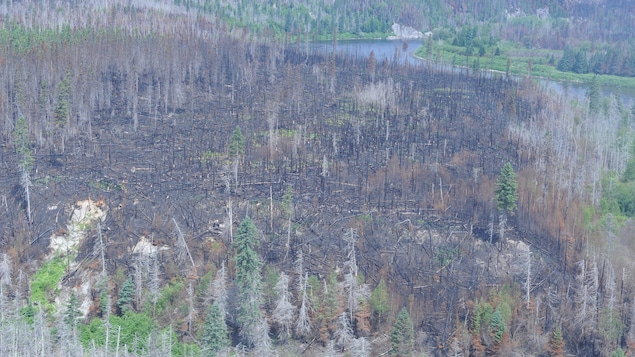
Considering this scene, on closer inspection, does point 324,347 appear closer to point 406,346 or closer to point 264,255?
point 406,346

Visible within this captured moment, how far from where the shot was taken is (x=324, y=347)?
55.1 metres

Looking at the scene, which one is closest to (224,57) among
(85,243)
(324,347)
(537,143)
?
(537,143)

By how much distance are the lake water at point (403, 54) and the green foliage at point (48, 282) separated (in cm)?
6949

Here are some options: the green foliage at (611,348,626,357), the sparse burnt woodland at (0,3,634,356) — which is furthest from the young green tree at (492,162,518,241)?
the green foliage at (611,348,626,357)

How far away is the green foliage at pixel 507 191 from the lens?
65.2 m

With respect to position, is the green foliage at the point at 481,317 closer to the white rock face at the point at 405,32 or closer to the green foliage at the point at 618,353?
the green foliage at the point at 618,353

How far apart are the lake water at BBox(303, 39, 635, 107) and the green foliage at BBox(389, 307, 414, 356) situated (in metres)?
67.4

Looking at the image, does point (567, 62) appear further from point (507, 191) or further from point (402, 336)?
point (402, 336)

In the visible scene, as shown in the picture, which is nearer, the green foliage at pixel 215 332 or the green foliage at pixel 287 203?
the green foliage at pixel 215 332

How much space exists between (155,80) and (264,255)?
134 ft

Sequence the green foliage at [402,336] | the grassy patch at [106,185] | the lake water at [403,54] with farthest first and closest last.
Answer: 1. the lake water at [403,54]
2. the grassy patch at [106,185]
3. the green foliage at [402,336]

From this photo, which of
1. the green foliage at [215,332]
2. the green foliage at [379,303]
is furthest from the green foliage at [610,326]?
the green foliage at [215,332]

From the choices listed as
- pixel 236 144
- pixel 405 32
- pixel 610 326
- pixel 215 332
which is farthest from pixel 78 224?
pixel 405 32

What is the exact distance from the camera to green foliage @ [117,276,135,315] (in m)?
57.3
